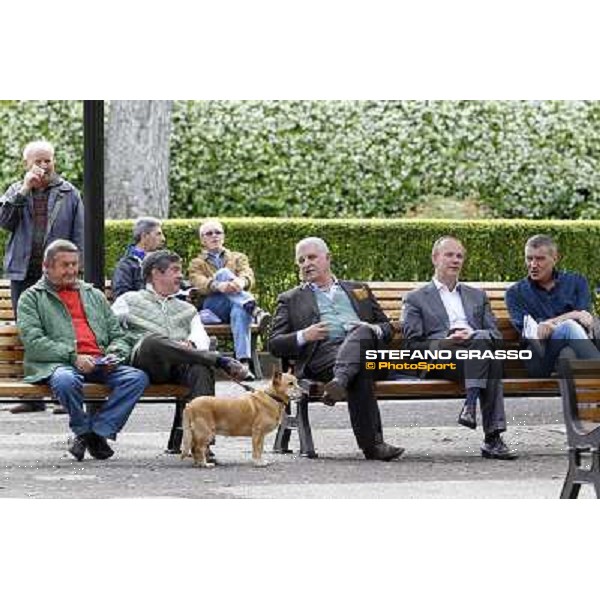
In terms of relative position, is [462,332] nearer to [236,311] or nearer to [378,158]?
[236,311]

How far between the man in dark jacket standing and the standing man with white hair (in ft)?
1.32

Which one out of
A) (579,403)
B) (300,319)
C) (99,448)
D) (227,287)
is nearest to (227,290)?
(227,287)

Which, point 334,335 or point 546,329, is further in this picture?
point 546,329

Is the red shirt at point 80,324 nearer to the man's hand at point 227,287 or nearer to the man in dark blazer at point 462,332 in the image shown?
the man in dark blazer at point 462,332

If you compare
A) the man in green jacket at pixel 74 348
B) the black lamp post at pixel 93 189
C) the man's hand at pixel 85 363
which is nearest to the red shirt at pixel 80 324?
the man in green jacket at pixel 74 348

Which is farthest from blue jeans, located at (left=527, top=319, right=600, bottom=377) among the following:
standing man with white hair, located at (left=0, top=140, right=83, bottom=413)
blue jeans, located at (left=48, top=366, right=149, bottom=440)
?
standing man with white hair, located at (left=0, top=140, right=83, bottom=413)

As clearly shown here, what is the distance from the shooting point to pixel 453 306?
32.1ft

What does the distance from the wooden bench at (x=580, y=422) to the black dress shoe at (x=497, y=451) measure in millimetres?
1361

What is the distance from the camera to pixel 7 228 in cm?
1081

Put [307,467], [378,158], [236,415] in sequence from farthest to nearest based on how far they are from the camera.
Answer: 1. [378,158]
2. [307,467]
3. [236,415]

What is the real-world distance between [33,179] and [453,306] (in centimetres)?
218

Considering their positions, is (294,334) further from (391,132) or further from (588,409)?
(391,132)

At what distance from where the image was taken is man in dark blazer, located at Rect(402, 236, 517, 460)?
9617 mm
